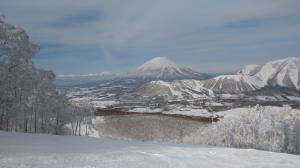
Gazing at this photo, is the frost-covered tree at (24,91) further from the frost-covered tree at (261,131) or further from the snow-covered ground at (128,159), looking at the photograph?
the frost-covered tree at (261,131)

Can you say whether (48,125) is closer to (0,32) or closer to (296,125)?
(0,32)

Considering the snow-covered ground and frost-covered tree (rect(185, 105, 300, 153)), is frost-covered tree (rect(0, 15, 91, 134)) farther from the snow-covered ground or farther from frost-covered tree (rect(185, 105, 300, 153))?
frost-covered tree (rect(185, 105, 300, 153))

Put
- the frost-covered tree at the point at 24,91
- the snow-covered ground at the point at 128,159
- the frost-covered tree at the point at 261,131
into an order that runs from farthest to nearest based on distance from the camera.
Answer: the frost-covered tree at the point at 261,131 < the frost-covered tree at the point at 24,91 < the snow-covered ground at the point at 128,159

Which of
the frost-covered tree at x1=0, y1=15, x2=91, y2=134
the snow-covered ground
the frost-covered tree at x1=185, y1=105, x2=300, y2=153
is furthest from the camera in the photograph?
the frost-covered tree at x1=185, y1=105, x2=300, y2=153

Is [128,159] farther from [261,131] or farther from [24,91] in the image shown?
[261,131]

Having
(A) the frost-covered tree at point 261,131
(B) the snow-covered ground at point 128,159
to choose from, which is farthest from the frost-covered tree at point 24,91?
(A) the frost-covered tree at point 261,131

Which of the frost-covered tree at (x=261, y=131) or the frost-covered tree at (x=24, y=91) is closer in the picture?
the frost-covered tree at (x=24, y=91)

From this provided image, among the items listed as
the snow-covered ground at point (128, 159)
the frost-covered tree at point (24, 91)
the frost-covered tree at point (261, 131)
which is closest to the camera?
the snow-covered ground at point (128, 159)

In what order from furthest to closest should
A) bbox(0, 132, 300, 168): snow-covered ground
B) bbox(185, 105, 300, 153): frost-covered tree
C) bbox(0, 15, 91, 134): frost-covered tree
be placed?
bbox(185, 105, 300, 153): frost-covered tree < bbox(0, 15, 91, 134): frost-covered tree < bbox(0, 132, 300, 168): snow-covered ground

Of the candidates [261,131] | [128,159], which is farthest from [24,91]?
[261,131]

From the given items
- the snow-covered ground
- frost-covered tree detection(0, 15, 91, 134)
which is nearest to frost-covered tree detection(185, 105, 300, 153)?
the snow-covered ground

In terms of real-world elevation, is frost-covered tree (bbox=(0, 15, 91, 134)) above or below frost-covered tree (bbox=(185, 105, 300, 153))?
above

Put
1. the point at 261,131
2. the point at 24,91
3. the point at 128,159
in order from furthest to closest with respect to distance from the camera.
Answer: the point at 261,131 → the point at 24,91 → the point at 128,159

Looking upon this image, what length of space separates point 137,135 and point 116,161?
1883 inches
